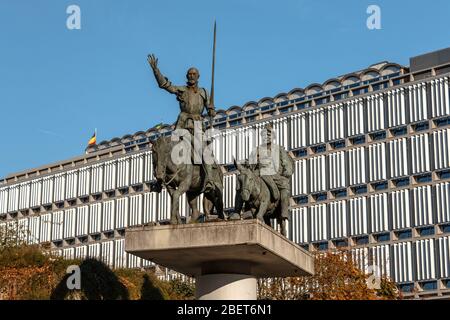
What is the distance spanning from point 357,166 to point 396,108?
8518 millimetres

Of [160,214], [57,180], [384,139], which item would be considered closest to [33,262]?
[384,139]

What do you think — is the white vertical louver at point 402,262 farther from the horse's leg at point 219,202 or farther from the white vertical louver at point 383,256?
the horse's leg at point 219,202

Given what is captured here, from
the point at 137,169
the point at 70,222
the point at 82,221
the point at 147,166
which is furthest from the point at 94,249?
the point at 147,166

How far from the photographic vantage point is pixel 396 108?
119 m

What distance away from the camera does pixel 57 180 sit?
154 metres

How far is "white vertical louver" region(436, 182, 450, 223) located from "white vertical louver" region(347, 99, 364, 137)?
42.1 feet

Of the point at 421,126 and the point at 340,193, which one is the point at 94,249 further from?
the point at 421,126

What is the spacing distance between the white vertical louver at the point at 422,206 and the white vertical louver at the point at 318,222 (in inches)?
474

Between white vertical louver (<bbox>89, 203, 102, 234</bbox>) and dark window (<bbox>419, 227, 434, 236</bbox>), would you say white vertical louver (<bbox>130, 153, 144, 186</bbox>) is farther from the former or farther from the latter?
dark window (<bbox>419, 227, 434, 236</bbox>)

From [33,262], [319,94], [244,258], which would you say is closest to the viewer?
[244,258]

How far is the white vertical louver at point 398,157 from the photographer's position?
118 meters
